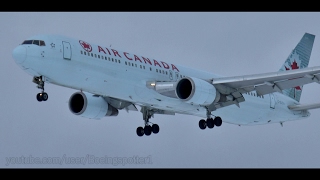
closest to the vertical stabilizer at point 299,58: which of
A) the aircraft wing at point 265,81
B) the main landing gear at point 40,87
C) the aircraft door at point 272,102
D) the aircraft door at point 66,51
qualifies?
the aircraft door at point 272,102

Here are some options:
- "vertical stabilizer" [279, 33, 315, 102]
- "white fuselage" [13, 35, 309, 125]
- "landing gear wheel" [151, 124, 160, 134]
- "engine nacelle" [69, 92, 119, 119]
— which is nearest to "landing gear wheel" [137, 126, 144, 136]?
"landing gear wheel" [151, 124, 160, 134]

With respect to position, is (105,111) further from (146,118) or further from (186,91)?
(186,91)

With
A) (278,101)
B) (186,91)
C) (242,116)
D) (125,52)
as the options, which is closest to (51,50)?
(125,52)

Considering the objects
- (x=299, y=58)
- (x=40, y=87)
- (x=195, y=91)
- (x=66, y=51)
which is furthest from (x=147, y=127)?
(x=299, y=58)

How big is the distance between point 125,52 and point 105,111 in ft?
18.1

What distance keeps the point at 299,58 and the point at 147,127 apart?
14562 millimetres

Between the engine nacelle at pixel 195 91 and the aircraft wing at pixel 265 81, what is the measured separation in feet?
Result: 4.39

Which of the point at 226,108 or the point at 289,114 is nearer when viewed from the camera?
the point at 226,108

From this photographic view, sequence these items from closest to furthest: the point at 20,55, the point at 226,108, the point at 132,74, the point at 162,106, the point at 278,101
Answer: the point at 20,55
the point at 132,74
the point at 162,106
the point at 226,108
the point at 278,101

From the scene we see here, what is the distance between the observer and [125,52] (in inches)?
1416

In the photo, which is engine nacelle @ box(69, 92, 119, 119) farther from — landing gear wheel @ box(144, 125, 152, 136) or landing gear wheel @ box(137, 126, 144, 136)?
landing gear wheel @ box(144, 125, 152, 136)

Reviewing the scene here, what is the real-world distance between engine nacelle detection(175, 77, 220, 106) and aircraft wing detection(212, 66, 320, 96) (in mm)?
1339

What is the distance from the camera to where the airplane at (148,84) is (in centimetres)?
3278

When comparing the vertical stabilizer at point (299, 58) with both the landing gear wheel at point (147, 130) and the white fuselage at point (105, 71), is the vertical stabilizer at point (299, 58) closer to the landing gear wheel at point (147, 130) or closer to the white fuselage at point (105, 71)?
the white fuselage at point (105, 71)
